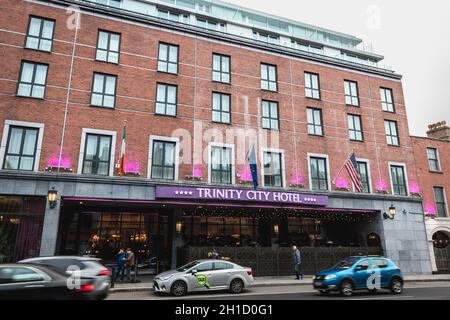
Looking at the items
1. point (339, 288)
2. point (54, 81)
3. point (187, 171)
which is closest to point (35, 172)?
point (54, 81)

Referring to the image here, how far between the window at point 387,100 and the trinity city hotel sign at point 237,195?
38.3ft

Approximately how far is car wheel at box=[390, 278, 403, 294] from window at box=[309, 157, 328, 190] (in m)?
9.40

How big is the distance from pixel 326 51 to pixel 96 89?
23.1 m

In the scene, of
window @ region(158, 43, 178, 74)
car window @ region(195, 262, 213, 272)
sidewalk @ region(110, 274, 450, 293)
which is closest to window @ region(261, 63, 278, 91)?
window @ region(158, 43, 178, 74)

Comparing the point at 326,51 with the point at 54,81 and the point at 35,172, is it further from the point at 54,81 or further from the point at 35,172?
the point at 35,172

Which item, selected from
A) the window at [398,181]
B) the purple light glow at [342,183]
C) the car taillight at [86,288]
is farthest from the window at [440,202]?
the car taillight at [86,288]

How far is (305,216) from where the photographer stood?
25.1m

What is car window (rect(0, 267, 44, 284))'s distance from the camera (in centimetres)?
848

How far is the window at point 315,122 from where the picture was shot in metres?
25.1

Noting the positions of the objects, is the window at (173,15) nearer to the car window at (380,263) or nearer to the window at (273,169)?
the window at (273,169)

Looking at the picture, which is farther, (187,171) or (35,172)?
(187,171)

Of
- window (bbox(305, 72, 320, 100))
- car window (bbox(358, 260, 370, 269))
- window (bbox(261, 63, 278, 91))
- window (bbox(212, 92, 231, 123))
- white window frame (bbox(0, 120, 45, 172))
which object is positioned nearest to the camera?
car window (bbox(358, 260, 370, 269))

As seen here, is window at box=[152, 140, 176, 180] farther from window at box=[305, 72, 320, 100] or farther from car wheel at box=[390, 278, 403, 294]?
car wheel at box=[390, 278, 403, 294]

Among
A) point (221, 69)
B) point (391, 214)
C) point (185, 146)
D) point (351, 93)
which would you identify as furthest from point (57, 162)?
point (351, 93)
